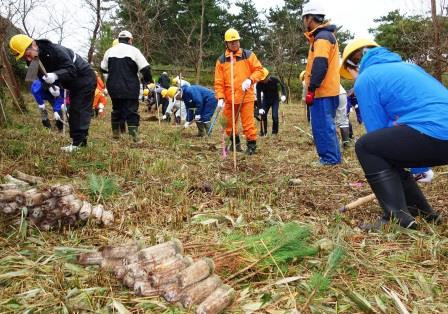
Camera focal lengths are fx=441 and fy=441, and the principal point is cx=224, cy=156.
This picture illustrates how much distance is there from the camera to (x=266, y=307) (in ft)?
6.49

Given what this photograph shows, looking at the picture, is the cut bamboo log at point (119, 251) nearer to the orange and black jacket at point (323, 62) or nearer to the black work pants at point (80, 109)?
the orange and black jacket at point (323, 62)

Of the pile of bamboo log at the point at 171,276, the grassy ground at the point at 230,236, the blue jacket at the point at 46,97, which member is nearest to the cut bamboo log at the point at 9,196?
the grassy ground at the point at 230,236

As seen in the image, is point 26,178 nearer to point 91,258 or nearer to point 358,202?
point 91,258

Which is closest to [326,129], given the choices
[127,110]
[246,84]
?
[246,84]

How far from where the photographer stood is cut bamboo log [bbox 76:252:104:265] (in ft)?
7.55

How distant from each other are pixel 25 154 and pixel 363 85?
3.52 meters

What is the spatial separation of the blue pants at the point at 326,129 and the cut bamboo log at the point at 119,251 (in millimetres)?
3486

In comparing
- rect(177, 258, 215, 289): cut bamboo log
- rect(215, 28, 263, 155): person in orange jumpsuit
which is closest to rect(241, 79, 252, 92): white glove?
rect(215, 28, 263, 155): person in orange jumpsuit

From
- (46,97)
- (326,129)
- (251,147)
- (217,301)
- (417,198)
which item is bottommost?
(217,301)

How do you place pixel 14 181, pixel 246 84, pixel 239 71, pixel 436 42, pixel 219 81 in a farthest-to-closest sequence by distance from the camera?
pixel 436 42
pixel 219 81
pixel 239 71
pixel 246 84
pixel 14 181

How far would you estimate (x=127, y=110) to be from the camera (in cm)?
689

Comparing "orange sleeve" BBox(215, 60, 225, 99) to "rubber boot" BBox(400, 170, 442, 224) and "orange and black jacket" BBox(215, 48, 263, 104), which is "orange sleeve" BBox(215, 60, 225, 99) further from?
"rubber boot" BBox(400, 170, 442, 224)

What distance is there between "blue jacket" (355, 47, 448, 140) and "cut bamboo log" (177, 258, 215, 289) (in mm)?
1640

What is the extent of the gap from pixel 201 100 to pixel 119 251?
795cm
